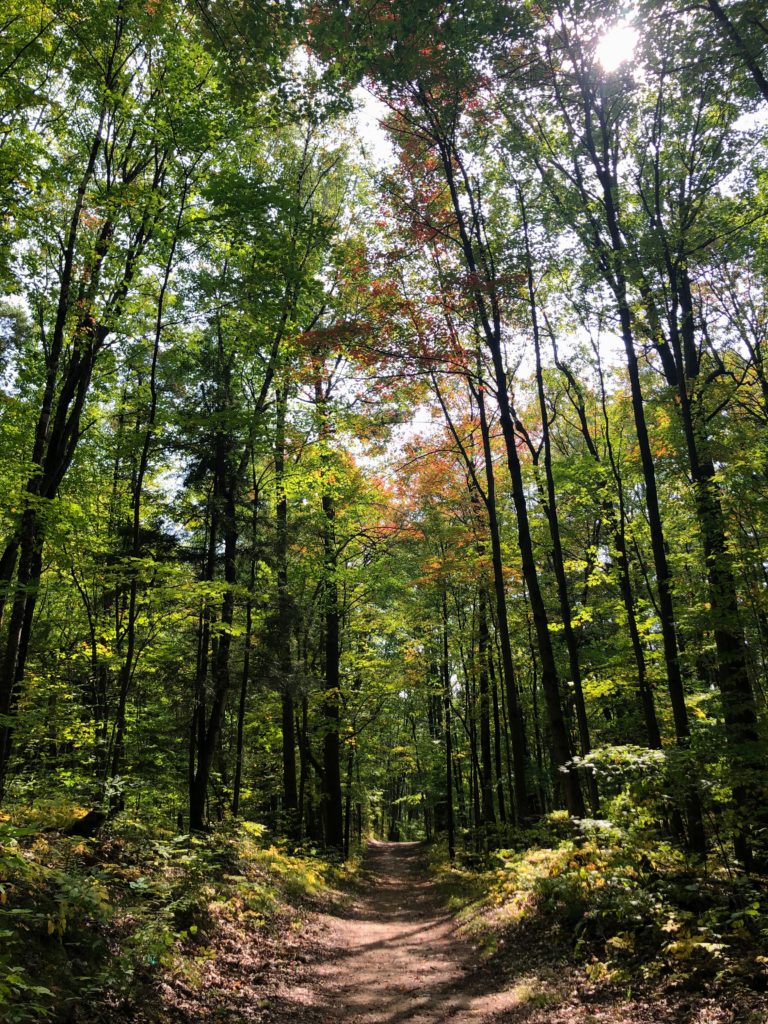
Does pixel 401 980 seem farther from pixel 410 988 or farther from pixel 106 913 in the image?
pixel 106 913

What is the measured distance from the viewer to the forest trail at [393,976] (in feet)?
20.2

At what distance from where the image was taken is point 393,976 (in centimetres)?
775

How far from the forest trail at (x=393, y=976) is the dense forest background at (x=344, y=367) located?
2620 mm

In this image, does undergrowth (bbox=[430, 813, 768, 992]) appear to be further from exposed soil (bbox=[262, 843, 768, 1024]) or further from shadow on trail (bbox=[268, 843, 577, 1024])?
shadow on trail (bbox=[268, 843, 577, 1024])

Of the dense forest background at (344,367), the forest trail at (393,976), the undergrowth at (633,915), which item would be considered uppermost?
the dense forest background at (344,367)

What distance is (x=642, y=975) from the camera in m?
5.41

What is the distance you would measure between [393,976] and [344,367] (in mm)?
16231

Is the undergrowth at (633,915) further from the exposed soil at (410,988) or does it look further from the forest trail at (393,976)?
the forest trail at (393,976)

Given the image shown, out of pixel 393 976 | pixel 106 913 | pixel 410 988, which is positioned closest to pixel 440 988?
pixel 410 988

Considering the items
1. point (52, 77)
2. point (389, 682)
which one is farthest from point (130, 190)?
point (389, 682)

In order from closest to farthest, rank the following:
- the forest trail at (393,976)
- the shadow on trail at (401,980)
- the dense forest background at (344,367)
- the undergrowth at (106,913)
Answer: the undergrowth at (106,913)
the shadow on trail at (401,980)
the forest trail at (393,976)
the dense forest background at (344,367)

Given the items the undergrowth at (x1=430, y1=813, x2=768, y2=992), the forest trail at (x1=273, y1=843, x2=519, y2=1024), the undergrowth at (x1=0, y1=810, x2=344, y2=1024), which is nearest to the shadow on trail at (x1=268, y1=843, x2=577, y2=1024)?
the forest trail at (x1=273, y1=843, x2=519, y2=1024)

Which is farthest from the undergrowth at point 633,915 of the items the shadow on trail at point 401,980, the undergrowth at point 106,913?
the undergrowth at point 106,913

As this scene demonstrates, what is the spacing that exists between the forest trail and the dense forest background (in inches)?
103
